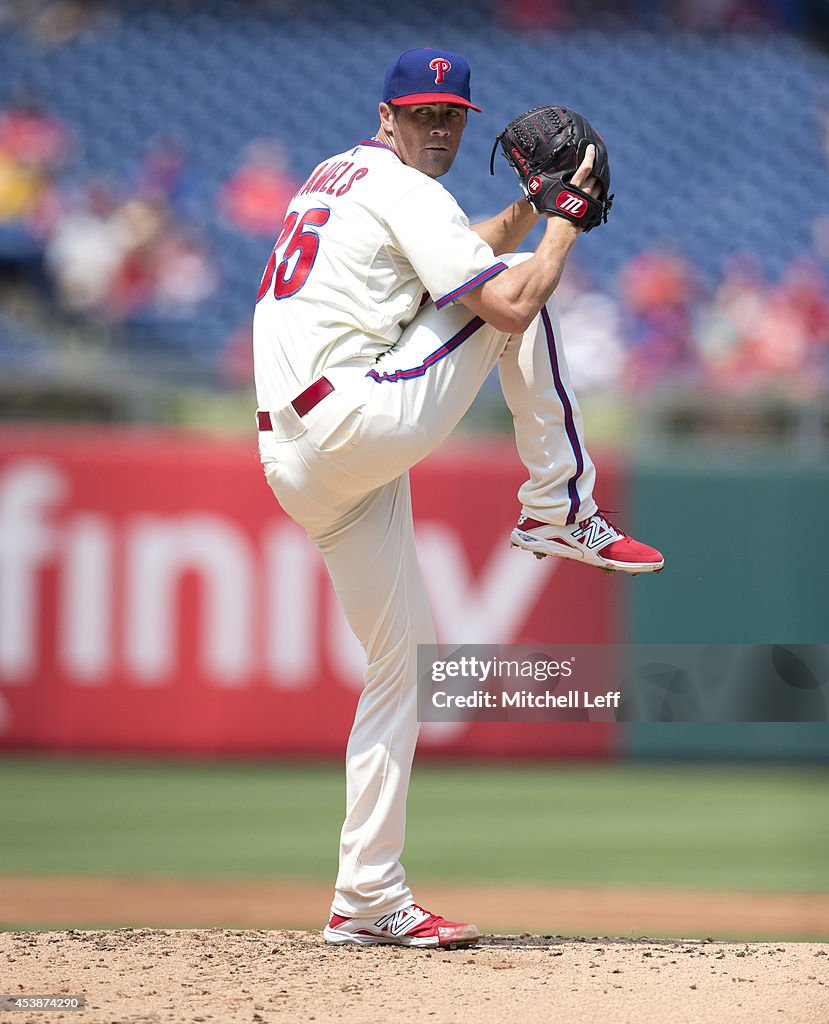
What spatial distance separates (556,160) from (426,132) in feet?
0.99

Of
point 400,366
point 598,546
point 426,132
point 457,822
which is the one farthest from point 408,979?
point 457,822

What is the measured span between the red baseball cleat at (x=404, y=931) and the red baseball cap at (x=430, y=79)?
183cm

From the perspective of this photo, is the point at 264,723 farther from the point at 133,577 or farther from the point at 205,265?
the point at 205,265

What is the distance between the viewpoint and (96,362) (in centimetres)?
811

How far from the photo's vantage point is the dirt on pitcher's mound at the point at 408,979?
115 inches

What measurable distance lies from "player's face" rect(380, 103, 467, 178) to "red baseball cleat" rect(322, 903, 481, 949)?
5.62 feet

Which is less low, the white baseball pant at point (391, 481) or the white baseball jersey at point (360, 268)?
the white baseball jersey at point (360, 268)

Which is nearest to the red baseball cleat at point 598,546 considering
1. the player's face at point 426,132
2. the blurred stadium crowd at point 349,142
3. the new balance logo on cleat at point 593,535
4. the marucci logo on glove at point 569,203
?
the new balance logo on cleat at point 593,535

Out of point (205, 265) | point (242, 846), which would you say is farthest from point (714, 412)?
point (205, 265)

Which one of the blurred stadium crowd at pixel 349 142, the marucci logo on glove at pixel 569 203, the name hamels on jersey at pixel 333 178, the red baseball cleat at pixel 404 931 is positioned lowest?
the red baseball cleat at pixel 404 931

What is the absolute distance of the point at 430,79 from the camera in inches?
125

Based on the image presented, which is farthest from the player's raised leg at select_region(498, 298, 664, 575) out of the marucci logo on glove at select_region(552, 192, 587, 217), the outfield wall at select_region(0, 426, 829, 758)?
the outfield wall at select_region(0, 426, 829, 758)

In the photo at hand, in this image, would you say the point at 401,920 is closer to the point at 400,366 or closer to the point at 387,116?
the point at 400,366

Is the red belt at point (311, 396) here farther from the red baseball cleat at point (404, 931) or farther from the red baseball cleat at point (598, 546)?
the red baseball cleat at point (404, 931)
